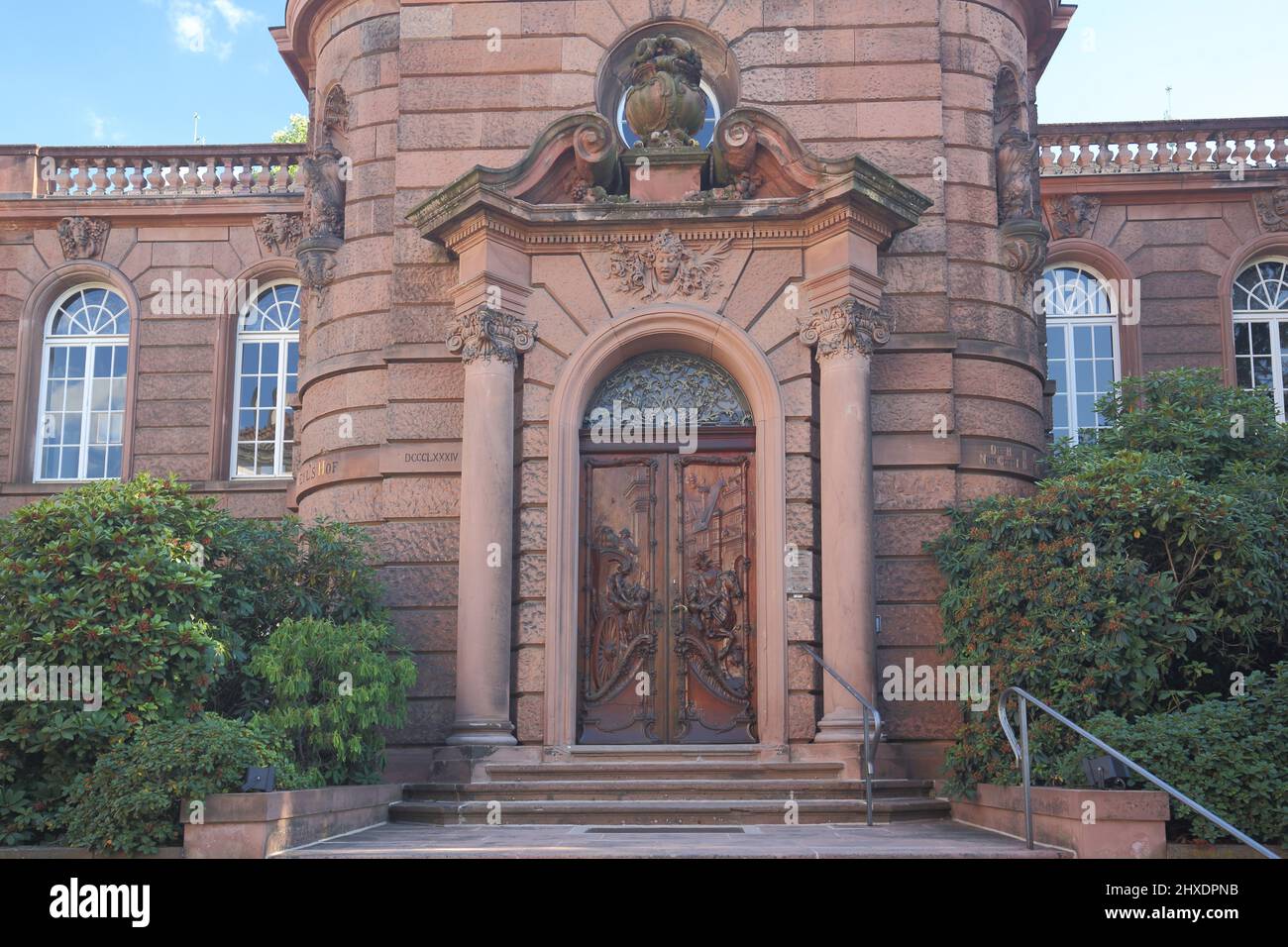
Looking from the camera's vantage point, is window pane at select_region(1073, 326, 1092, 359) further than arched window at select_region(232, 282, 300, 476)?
Yes

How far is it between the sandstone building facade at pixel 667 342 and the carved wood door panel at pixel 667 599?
31 millimetres

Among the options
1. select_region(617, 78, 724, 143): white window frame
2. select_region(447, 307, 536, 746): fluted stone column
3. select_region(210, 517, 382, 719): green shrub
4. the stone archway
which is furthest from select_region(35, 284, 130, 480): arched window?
the stone archway

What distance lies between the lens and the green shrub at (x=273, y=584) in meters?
11.7

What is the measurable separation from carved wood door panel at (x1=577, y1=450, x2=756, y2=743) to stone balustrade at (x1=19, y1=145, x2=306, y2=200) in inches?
365

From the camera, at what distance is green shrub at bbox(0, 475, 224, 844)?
10000 millimetres

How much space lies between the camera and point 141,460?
19.9 meters

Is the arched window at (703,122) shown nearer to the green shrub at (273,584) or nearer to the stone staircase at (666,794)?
the green shrub at (273,584)

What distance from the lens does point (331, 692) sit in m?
11.3

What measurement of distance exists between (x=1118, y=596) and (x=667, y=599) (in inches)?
172

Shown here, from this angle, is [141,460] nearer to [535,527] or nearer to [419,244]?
[419,244]

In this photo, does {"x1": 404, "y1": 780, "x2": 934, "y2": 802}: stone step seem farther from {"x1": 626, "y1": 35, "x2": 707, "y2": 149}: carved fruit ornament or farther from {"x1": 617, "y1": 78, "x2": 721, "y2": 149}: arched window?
{"x1": 617, "y1": 78, "x2": 721, "y2": 149}: arched window
